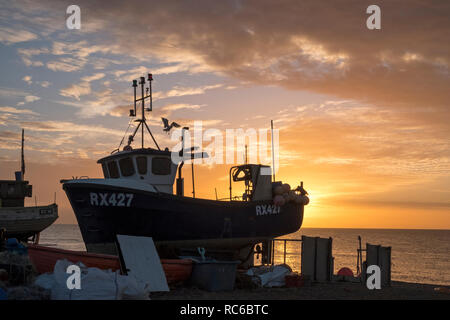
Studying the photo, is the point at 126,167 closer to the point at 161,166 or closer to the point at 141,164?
the point at 141,164

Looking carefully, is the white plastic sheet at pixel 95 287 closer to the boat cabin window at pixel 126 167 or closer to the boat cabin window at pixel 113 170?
the boat cabin window at pixel 126 167

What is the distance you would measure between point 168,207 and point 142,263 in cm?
482

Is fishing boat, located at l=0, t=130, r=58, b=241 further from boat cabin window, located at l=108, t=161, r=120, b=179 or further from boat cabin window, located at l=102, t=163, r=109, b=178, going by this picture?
boat cabin window, located at l=108, t=161, r=120, b=179

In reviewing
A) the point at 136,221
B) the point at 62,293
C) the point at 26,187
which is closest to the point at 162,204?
the point at 136,221

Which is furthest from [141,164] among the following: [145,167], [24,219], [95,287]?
[24,219]

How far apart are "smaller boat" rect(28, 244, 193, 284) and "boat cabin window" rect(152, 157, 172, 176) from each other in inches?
247

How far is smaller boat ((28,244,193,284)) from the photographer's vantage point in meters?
15.2

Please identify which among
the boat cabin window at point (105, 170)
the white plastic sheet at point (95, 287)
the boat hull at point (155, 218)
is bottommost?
the white plastic sheet at point (95, 287)

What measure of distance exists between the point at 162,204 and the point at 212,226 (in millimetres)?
2623

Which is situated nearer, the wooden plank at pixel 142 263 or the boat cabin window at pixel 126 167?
the wooden plank at pixel 142 263

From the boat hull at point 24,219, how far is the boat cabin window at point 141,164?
78.1 ft

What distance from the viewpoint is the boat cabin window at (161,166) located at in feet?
71.4

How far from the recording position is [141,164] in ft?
70.7

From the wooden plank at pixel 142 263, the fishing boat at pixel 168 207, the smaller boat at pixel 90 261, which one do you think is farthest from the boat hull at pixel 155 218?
the smaller boat at pixel 90 261
